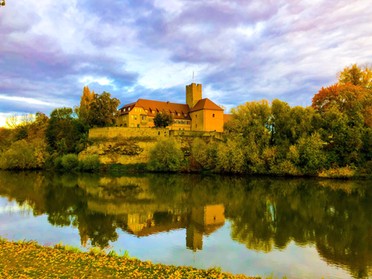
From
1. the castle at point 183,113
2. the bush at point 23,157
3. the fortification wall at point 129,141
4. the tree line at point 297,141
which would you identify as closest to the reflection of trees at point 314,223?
the tree line at point 297,141

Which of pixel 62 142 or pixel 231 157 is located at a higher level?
pixel 62 142

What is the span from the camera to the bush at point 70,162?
51000mm

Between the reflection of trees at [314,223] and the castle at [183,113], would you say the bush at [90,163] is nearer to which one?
the castle at [183,113]

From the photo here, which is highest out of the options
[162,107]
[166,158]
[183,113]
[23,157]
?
[162,107]

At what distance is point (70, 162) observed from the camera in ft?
168

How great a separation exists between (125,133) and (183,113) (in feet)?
50.8

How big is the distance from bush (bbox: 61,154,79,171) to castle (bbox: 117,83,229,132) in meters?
12.3

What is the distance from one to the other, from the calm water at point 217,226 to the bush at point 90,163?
71.5ft

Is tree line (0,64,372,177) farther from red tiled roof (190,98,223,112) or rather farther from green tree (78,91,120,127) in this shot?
red tiled roof (190,98,223,112)

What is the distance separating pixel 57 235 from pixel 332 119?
115 feet

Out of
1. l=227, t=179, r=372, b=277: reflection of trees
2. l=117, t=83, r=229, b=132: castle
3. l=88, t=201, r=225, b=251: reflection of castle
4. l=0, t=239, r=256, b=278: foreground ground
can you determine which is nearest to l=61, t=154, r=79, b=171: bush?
l=117, t=83, r=229, b=132: castle

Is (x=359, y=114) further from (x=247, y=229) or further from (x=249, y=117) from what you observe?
(x=247, y=229)

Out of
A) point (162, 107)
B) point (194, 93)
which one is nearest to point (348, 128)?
point (194, 93)

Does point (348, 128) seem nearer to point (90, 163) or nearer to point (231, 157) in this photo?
point (231, 157)
